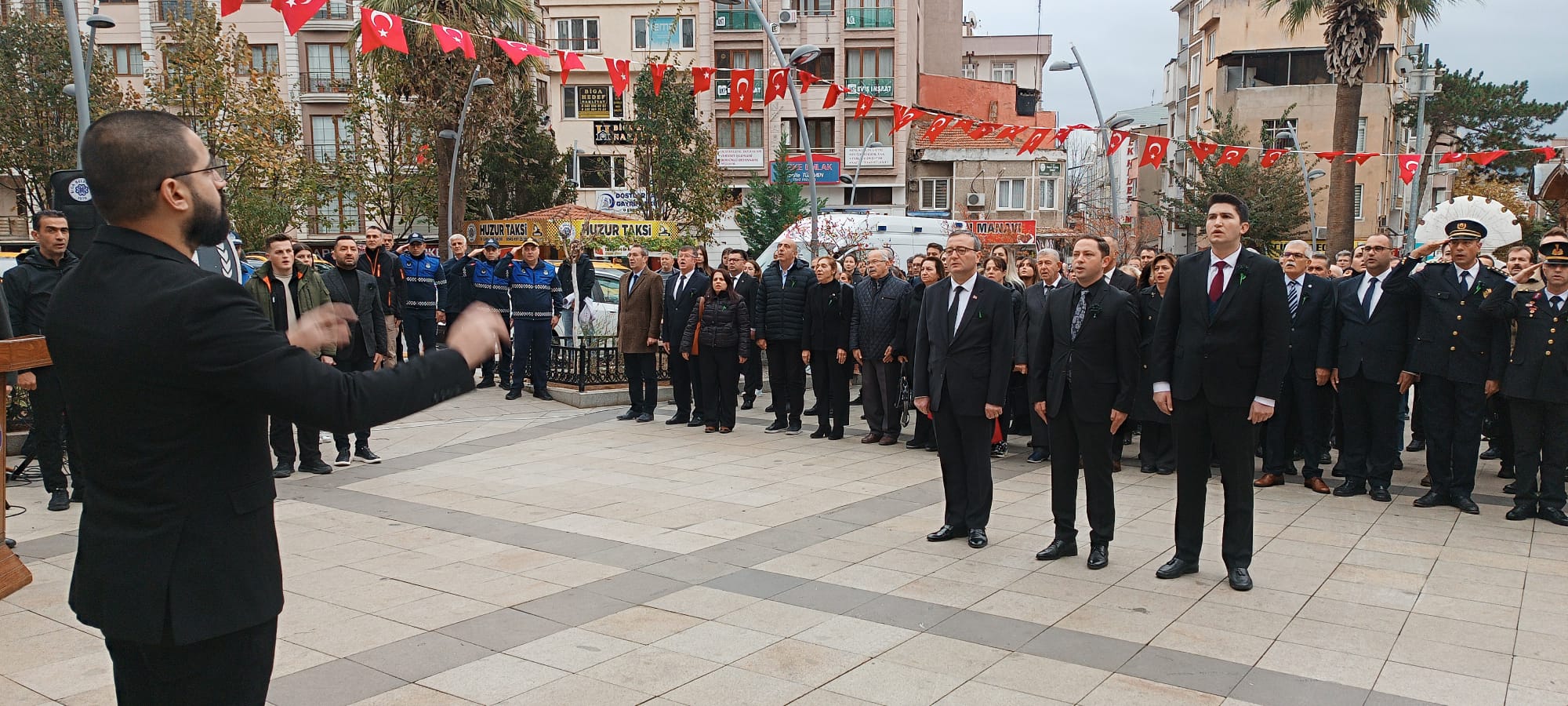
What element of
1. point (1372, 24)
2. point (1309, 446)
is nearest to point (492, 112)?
point (1372, 24)

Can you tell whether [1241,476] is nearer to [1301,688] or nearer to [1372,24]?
[1301,688]

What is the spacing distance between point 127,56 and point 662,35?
23813 mm

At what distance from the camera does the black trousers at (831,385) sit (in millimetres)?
11969

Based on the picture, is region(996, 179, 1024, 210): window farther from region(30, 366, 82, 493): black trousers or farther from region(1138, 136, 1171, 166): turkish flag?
region(30, 366, 82, 493): black trousers

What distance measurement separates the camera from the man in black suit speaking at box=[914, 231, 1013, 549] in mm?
7129

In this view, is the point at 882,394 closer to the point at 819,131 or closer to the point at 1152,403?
the point at 1152,403

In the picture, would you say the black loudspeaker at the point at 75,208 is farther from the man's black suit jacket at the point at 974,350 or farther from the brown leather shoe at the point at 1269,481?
the brown leather shoe at the point at 1269,481

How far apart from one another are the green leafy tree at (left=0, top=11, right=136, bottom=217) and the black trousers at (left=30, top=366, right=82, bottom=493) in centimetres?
2990

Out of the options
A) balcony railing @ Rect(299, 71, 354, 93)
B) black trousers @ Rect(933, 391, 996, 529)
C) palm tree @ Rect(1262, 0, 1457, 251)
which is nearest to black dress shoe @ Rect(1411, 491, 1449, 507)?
black trousers @ Rect(933, 391, 996, 529)

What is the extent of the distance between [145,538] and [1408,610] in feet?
19.3

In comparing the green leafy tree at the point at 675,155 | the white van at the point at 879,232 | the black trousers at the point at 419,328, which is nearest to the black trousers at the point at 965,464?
the black trousers at the point at 419,328

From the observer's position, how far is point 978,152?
1961 inches

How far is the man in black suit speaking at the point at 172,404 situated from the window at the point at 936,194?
48.8m

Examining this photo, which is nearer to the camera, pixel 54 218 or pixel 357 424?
pixel 357 424
